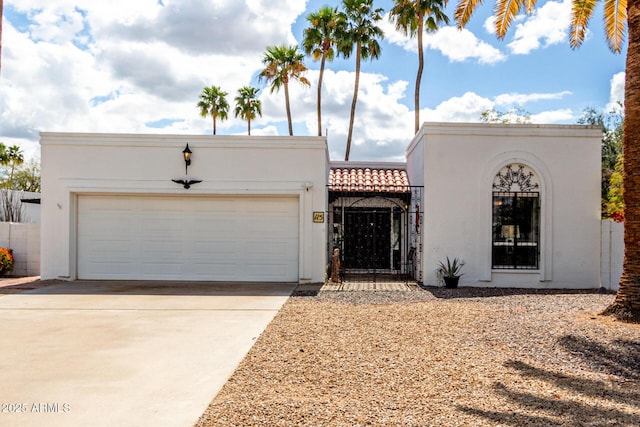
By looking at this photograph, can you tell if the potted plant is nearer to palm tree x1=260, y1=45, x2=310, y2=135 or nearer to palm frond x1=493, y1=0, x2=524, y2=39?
palm frond x1=493, y1=0, x2=524, y2=39

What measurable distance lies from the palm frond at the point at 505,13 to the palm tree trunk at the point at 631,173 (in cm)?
316

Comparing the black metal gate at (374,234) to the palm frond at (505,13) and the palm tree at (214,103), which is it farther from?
the palm tree at (214,103)

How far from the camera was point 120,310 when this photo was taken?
30.8ft

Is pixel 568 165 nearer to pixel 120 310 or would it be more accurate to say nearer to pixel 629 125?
pixel 629 125

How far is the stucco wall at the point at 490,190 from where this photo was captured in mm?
13031

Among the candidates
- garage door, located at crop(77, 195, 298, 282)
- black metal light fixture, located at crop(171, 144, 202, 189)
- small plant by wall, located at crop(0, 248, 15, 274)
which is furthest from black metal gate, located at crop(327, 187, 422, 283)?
small plant by wall, located at crop(0, 248, 15, 274)

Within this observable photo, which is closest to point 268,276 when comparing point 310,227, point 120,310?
point 310,227

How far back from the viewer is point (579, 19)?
1169 centimetres

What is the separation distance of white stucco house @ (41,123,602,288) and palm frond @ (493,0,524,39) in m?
2.39

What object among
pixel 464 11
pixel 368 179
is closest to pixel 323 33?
pixel 368 179

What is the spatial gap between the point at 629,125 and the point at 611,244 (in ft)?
17.6

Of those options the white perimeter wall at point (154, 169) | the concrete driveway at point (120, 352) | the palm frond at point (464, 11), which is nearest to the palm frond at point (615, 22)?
the palm frond at point (464, 11)

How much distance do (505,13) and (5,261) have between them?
1420 centimetres

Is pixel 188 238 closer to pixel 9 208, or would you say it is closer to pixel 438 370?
pixel 438 370
